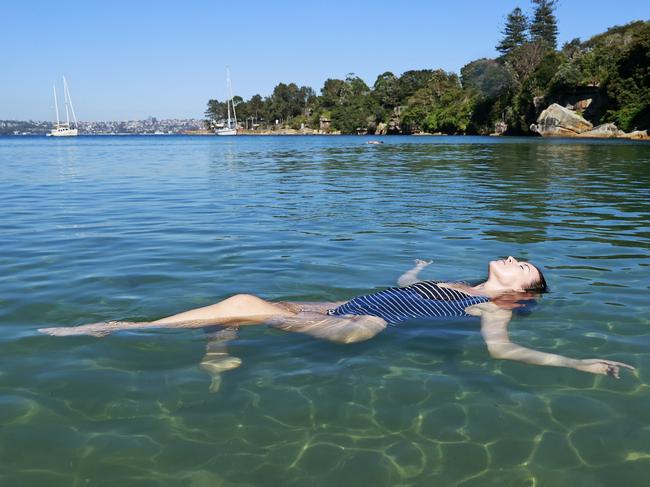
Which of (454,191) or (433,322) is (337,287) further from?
(454,191)

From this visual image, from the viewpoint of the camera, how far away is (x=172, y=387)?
4027 mm

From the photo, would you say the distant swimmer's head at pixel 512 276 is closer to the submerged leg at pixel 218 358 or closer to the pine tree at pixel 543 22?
the submerged leg at pixel 218 358

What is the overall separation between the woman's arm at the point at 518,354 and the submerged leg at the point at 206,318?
74.2 inches

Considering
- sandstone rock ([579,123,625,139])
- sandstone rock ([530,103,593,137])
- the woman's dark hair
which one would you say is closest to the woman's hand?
the woman's dark hair

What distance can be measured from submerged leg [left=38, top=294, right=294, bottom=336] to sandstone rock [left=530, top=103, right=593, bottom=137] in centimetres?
6783

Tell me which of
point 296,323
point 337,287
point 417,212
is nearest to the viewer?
point 296,323

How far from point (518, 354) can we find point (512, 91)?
8971 centimetres

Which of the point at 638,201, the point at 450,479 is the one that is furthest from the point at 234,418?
the point at 638,201

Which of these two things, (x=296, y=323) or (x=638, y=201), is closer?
(x=296, y=323)

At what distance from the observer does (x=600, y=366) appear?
4273 mm

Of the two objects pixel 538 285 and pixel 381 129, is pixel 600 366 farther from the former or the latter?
pixel 381 129

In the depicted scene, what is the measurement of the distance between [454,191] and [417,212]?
14.0 ft

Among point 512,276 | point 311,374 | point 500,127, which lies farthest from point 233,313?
point 500,127

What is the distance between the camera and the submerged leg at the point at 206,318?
4887 millimetres
